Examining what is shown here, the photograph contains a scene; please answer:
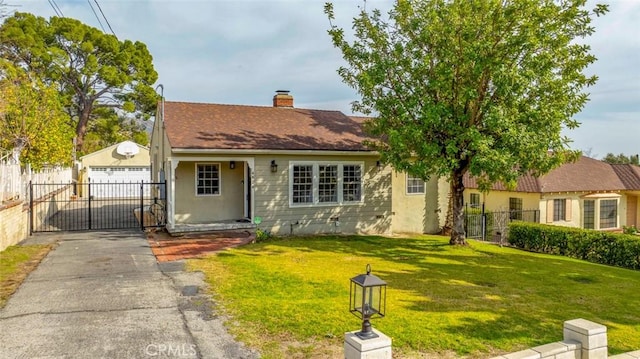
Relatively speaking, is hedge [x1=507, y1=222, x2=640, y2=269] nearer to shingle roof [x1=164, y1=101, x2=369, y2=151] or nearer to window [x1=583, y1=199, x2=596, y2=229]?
shingle roof [x1=164, y1=101, x2=369, y2=151]

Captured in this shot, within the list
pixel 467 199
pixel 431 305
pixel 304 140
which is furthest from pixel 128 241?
pixel 467 199

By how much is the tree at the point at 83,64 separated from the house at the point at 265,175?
23806 mm

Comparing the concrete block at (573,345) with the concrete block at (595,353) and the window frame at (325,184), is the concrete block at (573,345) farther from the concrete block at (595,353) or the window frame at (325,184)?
the window frame at (325,184)

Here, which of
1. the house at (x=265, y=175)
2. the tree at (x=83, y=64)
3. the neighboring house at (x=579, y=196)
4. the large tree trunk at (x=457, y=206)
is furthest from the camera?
the tree at (x=83, y=64)

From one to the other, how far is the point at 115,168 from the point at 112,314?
28.7 meters

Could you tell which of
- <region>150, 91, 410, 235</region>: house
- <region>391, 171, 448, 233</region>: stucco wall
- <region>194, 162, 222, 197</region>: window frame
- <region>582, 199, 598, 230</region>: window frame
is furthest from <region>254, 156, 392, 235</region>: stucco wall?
<region>582, 199, 598, 230</region>: window frame

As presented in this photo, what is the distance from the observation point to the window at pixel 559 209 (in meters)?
22.0

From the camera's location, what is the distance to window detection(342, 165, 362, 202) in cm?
1580

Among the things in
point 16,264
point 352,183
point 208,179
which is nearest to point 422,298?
point 352,183

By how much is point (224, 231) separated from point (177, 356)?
9.23 metres

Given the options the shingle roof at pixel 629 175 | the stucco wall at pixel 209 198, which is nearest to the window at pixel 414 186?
the stucco wall at pixel 209 198

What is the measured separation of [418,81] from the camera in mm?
12617

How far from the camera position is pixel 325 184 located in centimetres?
1545

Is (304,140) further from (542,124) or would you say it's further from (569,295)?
(569,295)
